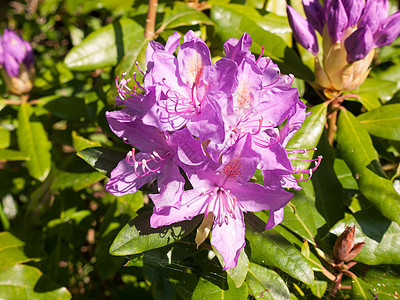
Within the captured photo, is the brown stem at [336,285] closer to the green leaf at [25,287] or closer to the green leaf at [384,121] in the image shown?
the green leaf at [384,121]

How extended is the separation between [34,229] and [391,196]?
5.72ft

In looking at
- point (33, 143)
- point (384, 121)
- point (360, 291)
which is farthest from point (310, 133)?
point (33, 143)

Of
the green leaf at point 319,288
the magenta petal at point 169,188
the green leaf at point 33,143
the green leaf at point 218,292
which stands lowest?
the green leaf at point 33,143

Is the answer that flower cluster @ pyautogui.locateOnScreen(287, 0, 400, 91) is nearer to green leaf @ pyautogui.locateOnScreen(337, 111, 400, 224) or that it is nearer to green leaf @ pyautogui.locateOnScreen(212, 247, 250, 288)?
green leaf @ pyautogui.locateOnScreen(337, 111, 400, 224)

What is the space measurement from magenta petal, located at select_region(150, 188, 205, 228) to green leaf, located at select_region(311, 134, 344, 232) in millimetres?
596

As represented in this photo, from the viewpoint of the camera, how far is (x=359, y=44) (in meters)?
1.20

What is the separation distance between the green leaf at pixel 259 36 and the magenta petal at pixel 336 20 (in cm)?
19

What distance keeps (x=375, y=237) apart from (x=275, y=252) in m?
0.43

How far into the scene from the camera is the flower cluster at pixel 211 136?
2.91 ft

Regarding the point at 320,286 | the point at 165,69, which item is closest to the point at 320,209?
the point at 320,286

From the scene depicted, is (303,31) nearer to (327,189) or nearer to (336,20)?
(336,20)

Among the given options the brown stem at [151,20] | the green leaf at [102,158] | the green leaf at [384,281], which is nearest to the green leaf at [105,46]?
the brown stem at [151,20]

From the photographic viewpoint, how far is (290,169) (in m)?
0.89

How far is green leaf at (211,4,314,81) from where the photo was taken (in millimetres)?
1447
